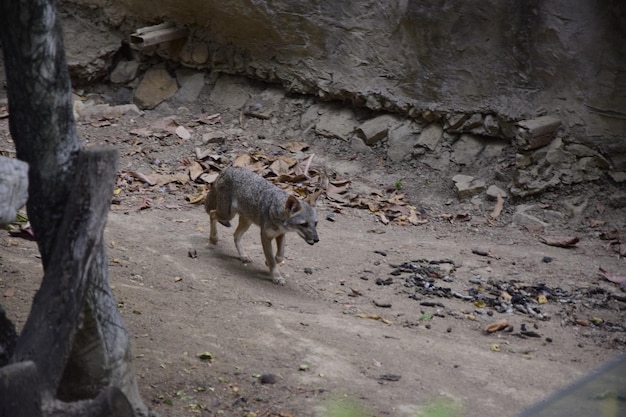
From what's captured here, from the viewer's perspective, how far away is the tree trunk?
13.6ft

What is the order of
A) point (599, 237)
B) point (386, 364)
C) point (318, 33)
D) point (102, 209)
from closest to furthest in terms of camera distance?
point (102, 209)
point (386, 364)
point (599, 237)
point (318, 33)

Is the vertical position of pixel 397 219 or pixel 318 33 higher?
pixel 318 33

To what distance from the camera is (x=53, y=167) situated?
434cm

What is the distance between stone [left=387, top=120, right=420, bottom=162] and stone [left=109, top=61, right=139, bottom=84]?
4.47 metres

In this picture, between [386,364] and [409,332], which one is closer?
[386,364]

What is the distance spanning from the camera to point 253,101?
13.0 metres

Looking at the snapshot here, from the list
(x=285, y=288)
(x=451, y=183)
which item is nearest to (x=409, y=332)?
(x=285, y=288)

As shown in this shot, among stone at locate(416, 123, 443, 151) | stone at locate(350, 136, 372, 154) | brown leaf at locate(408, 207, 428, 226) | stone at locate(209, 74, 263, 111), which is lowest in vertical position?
brown leaf at locate(408, 207, 428, 226)

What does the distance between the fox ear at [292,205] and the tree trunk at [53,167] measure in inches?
152

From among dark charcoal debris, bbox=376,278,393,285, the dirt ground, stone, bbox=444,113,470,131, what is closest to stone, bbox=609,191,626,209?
the dirt ground

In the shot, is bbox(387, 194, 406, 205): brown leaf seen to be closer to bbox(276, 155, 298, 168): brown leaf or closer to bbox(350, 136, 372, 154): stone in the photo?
bbox(350, 136, 372, 154): stone

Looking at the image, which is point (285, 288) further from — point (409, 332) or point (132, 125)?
point (132, 125)

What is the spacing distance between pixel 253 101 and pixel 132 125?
187cm

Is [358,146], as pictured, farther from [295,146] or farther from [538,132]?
[538,132]
